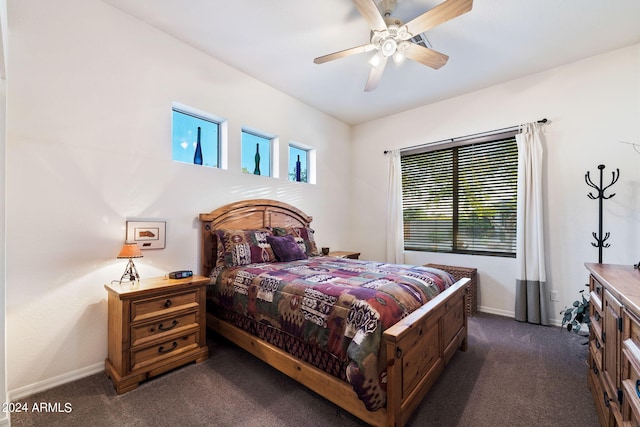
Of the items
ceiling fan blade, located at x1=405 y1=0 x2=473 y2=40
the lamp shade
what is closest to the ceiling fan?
ceiling fan blade, located at x1=405 y1=0 x2=473 y2=40

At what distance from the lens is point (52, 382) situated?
2018 mm

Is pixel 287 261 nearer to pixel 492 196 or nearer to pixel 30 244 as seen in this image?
pixel 30 244

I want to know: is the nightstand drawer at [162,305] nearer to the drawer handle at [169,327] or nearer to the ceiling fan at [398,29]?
the drawer handle at [169,327]

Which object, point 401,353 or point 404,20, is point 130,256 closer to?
point 401,353

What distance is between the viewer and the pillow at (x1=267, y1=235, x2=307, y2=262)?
305 centimetres

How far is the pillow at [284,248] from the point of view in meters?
3.05

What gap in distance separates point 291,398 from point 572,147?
3.94 m

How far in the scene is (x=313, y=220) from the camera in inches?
173

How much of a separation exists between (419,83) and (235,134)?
97.8 inches

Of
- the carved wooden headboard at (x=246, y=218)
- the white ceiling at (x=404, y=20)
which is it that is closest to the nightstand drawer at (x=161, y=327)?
the carved wooden headboard at (x=246, y=218)

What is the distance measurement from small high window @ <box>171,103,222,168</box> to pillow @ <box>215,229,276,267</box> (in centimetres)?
90

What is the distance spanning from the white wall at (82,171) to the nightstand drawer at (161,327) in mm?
526

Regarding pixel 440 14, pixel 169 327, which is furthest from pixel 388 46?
pixel 169 327

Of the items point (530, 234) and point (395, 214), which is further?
point (395, 214)
